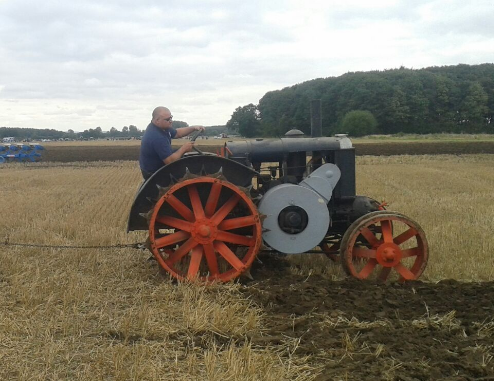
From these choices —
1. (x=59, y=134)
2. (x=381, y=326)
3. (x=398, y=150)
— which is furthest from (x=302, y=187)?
(x=59, y=134)

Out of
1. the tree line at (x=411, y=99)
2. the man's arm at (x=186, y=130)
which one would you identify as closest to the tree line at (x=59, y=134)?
the tree line at (x=411, y=99)

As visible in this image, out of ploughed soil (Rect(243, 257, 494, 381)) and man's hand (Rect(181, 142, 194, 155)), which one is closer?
ploughed soil (Rect(243, 257, 494, 381))

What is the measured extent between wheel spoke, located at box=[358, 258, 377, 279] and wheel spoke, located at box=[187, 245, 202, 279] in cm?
165

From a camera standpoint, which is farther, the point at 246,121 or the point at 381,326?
the point at 246,121

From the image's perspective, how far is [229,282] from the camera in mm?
5293

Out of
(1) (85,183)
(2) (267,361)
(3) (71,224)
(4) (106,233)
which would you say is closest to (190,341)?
(2) (267,361)

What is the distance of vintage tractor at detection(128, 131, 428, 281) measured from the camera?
5.32 m

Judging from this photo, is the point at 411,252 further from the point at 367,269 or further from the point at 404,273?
the point at 367,269

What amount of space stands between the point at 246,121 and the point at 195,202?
5553 millimetres

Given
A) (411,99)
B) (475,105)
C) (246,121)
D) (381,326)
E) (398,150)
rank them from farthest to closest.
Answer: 1. (475,105)
2. (411,99)
3. (398,150)
4. (246,121)
5. (381,326)

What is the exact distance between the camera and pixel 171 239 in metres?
5.36

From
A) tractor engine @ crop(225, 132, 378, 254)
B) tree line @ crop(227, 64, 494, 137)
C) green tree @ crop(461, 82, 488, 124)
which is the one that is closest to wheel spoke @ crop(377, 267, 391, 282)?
tractor engine @ crop(225, 132, 378, 254)

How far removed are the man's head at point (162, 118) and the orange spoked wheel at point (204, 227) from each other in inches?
32.6

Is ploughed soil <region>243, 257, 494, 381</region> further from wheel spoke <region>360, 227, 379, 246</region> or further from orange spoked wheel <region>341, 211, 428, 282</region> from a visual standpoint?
wheel spoke <region>360, 227, 379, 246</region>
